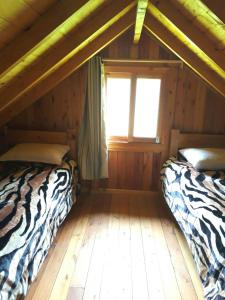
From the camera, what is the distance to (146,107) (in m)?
3.14

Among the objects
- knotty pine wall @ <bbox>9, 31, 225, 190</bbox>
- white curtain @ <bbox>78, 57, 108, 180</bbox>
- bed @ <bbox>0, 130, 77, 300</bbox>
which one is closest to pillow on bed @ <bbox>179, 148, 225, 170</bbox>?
knotty pine wall @ <bbox>9, 31, 225, 190</bbox>

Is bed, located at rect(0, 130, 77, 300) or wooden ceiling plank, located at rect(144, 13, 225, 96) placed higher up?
wooden ceiling plank, located at rect(144, 13, 225, 96)

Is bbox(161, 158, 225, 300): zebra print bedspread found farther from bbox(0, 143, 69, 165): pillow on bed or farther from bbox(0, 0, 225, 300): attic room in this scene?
bbox(0, 143, 69, 165): pillow on bed

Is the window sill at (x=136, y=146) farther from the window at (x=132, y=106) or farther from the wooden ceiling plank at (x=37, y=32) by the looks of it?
the wooden ceiling plank at (x=37, y=32)

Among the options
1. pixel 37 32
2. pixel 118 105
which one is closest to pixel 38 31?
pixel 37 32

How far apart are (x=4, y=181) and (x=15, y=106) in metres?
1.11

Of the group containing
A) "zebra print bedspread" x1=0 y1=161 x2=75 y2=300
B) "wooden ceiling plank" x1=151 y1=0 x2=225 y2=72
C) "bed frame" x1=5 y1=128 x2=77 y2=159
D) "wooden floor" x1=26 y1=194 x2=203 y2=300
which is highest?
"wooden ceiling plank" x1=151 y1=0 x2=225 y2=72

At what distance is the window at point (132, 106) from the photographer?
120 inches

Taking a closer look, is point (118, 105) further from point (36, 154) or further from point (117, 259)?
point (117, 259)

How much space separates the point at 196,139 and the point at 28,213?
7.63 ft

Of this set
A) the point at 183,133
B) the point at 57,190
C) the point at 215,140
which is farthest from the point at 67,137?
the point at 215,140

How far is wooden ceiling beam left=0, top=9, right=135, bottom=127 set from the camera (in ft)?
7.34

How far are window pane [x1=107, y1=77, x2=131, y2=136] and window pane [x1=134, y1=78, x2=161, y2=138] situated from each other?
0.47 ft

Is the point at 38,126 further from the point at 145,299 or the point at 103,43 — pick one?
the point at 145,299
